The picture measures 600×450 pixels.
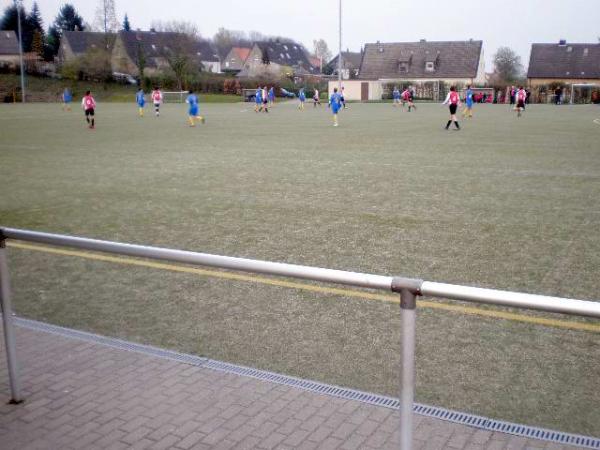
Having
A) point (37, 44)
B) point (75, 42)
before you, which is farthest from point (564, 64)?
point (37, 44)

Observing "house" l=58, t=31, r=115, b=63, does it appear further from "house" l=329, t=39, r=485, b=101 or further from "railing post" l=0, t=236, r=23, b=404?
"railing post" l=0, t=236, r=23, b=404

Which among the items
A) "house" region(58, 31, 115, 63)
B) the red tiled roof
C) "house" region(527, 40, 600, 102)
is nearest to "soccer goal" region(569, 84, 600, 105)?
"house" region(527, 40, 600, 102)

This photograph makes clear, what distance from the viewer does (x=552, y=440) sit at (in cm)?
361

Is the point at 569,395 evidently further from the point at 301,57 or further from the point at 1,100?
the point at 301,57

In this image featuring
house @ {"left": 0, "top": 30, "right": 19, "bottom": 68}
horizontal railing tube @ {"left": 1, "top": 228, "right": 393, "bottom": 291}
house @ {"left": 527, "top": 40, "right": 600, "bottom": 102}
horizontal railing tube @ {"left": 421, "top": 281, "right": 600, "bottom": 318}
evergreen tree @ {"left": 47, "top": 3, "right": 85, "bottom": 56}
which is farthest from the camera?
evergreen tree @ {"left": 47, "top": 3, "right": 85, "bottom": 56}

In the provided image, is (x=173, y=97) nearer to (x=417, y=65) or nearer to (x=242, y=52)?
(x=417, y=65)

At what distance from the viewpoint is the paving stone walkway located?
3.65m

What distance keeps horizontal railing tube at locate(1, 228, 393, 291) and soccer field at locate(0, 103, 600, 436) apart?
5.56 ft

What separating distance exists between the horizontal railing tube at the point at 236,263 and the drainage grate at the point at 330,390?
4.90 feet

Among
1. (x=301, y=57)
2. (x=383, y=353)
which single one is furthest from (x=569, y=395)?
(x=301, y=57)

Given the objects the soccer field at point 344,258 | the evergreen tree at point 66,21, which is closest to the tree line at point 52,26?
the evergreen tree at point 66,21

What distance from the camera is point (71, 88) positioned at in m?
71.0

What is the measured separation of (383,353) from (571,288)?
245 centimetres

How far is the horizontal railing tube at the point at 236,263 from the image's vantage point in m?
2.79
